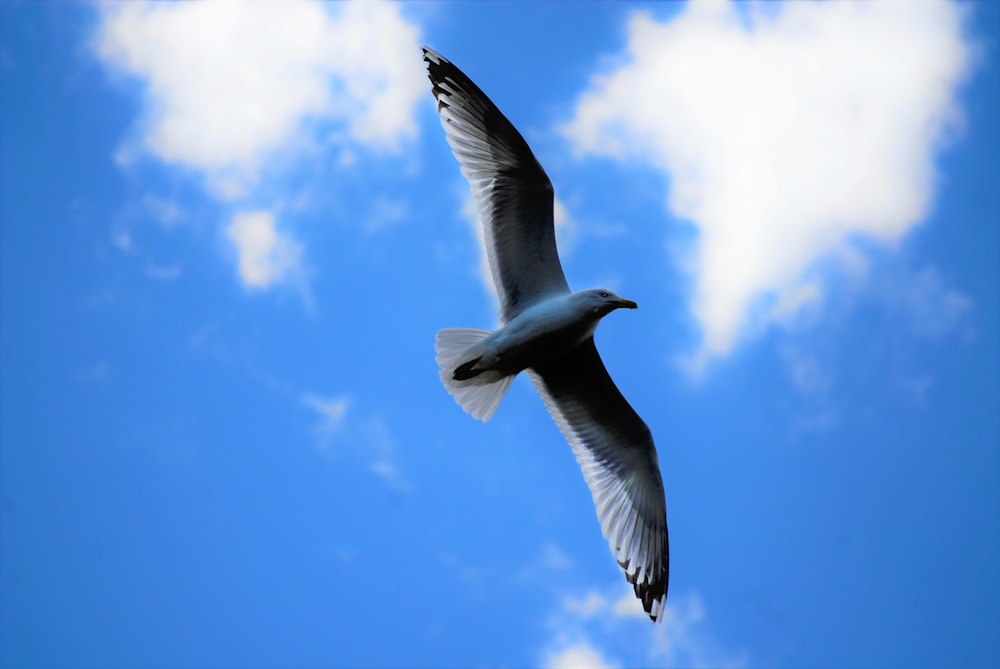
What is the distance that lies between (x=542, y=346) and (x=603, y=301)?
0.47 metres

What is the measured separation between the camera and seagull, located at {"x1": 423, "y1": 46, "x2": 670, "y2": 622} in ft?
24.2

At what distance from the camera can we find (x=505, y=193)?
7.48m

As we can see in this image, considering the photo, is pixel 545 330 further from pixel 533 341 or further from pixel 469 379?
pixel 469 379

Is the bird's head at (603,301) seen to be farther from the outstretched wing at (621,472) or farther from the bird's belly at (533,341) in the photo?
the outstretched wing at (621,472)

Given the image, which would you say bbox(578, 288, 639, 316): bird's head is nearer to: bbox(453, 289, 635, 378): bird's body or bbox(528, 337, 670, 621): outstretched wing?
bbox(453, 289, 635, 378): bird's body

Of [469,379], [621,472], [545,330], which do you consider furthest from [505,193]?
[621,472]

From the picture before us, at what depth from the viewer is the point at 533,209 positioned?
7.47 metres

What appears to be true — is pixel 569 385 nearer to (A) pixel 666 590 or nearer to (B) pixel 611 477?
(B) pixel 611 477

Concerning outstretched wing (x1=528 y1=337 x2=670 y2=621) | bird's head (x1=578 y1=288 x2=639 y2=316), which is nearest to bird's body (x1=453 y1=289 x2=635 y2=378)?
bird's head (x1=578 y1=288 x2=639 y2=316)

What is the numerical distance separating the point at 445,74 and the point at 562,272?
1.49m

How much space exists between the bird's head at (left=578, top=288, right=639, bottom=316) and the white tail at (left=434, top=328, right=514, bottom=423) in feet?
2.13

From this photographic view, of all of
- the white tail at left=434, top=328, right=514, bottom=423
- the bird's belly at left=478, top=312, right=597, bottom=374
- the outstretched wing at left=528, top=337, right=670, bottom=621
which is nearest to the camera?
the bird's belly at left=478, top=312, right=597, bottom=374

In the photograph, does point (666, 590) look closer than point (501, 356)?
No

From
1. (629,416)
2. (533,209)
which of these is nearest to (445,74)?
(533,209)
